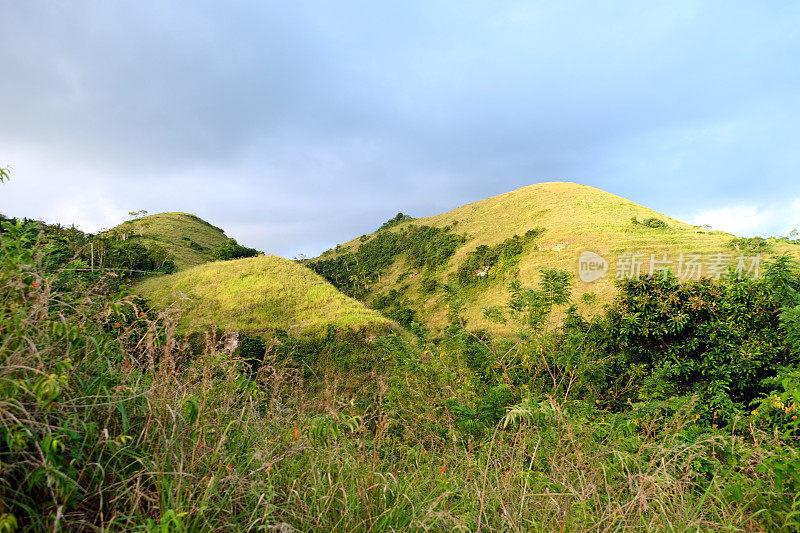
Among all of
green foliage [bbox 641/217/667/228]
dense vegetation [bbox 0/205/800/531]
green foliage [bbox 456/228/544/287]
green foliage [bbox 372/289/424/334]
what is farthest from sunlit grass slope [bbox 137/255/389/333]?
green foliage [bbox 641/217/667/228]

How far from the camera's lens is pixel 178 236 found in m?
Result: 51.0

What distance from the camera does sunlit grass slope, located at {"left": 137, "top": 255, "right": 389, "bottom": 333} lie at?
2217 centimetres

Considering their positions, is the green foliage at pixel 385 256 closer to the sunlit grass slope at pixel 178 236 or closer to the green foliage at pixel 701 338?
the sunlit grass slope at pixel 178 236

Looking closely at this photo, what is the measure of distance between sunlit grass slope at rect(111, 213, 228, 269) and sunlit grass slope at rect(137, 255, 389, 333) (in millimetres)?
11107

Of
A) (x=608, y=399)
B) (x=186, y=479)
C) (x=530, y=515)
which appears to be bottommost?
(x=608, y=399)

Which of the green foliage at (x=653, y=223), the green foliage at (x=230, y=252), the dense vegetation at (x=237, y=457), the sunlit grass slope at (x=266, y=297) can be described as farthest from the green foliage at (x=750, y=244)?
the green foliage at (x=230, y=252)

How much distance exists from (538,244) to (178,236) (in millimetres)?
47364

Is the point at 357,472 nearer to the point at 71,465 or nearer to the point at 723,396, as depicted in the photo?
the point at 71,465

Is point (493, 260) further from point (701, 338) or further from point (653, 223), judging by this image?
point (701, 338)

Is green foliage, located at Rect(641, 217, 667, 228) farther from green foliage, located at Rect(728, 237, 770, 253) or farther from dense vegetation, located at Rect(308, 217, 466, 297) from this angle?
dense vegetation, located at Rect(308, 217, 466, 297)

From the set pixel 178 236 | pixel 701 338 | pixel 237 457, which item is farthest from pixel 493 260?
pixel 237 457

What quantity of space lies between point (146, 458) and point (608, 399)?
6218 millimetres

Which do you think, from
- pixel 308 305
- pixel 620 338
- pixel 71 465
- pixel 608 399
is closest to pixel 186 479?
pixel 71 465

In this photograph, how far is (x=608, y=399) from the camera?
5820mm
